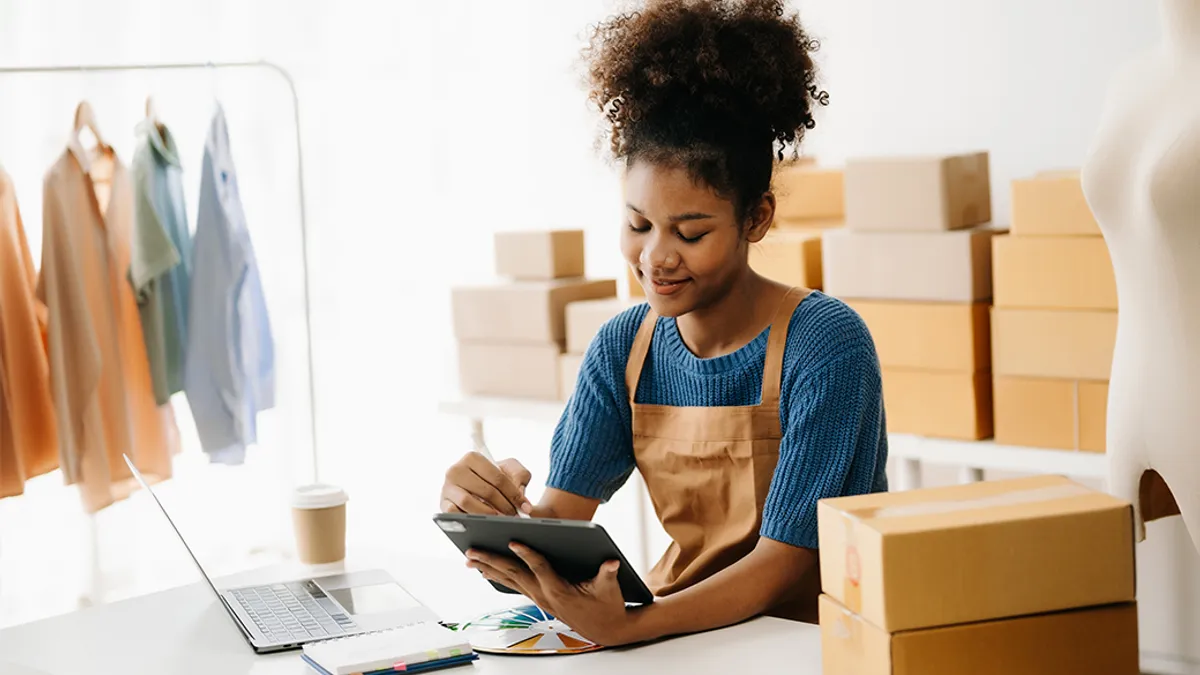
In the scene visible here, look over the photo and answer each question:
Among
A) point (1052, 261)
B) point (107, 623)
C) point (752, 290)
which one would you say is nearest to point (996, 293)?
point (1052, 261)

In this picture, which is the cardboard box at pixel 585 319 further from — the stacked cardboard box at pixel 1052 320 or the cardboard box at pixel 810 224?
the stacked cardboard box at pixel 1052 320

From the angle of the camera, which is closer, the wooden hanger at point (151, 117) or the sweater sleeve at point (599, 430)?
the sweater sleeve at point (599, 430)

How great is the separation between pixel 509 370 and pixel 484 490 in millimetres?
1402

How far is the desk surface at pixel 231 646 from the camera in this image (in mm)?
1302

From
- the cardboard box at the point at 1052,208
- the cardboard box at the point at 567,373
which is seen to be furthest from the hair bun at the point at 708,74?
the cardboard box at the point at 567,373

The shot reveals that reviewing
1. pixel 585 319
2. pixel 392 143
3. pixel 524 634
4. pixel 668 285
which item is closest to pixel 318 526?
pixel 524 634

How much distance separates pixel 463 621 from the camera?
146 cm

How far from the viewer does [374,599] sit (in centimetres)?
155

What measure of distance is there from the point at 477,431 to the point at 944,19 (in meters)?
1.39

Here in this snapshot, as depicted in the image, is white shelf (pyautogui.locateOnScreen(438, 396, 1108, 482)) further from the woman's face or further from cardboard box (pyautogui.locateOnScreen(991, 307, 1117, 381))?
the woman's face

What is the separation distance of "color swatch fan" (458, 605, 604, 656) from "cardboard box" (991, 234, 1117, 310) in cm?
122

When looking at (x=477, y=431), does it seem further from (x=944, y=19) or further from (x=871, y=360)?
(x=871, y=360)

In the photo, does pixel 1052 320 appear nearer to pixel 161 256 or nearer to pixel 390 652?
pixel 390 652

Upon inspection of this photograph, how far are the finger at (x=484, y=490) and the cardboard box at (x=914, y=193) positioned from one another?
3.82 ft
